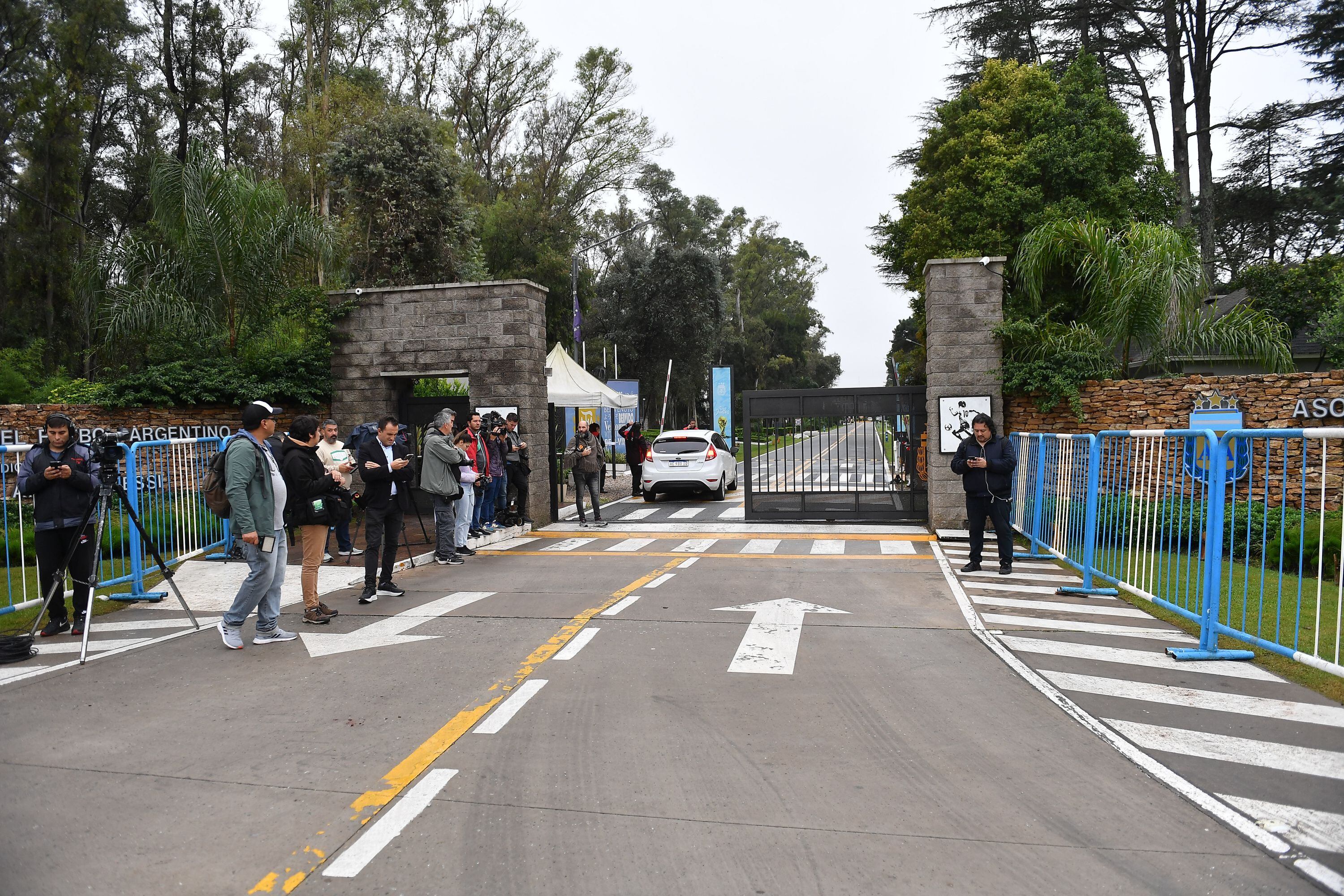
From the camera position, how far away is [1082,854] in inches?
139

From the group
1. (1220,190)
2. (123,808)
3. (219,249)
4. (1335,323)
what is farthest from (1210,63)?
(123,808)

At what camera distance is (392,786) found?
4.16m

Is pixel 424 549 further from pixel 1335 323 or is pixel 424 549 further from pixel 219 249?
pixel 1335 323

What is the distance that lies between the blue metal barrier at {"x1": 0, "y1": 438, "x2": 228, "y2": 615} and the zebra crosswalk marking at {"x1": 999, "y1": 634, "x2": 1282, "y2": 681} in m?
7.39

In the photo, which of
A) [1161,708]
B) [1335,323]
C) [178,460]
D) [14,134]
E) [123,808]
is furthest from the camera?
[14,134]

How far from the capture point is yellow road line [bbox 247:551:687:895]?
3.35 m

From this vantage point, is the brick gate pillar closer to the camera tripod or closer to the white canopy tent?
the white canopy tent

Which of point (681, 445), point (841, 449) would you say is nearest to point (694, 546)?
point (841, 449)

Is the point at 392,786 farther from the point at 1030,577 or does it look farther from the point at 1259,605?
the point at 1030,577

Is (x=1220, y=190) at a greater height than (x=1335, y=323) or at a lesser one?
greater

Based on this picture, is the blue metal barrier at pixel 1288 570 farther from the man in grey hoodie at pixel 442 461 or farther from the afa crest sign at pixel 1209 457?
the man in grey hoodie at pixel 442 461

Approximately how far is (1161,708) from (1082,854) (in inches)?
94.0

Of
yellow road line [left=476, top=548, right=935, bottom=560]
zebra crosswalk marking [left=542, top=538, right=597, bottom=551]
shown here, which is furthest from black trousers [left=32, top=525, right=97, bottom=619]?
zebra crosswalk marking [left=542, top=538, right=597, bottom=551]

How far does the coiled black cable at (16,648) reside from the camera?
6.64 metres
